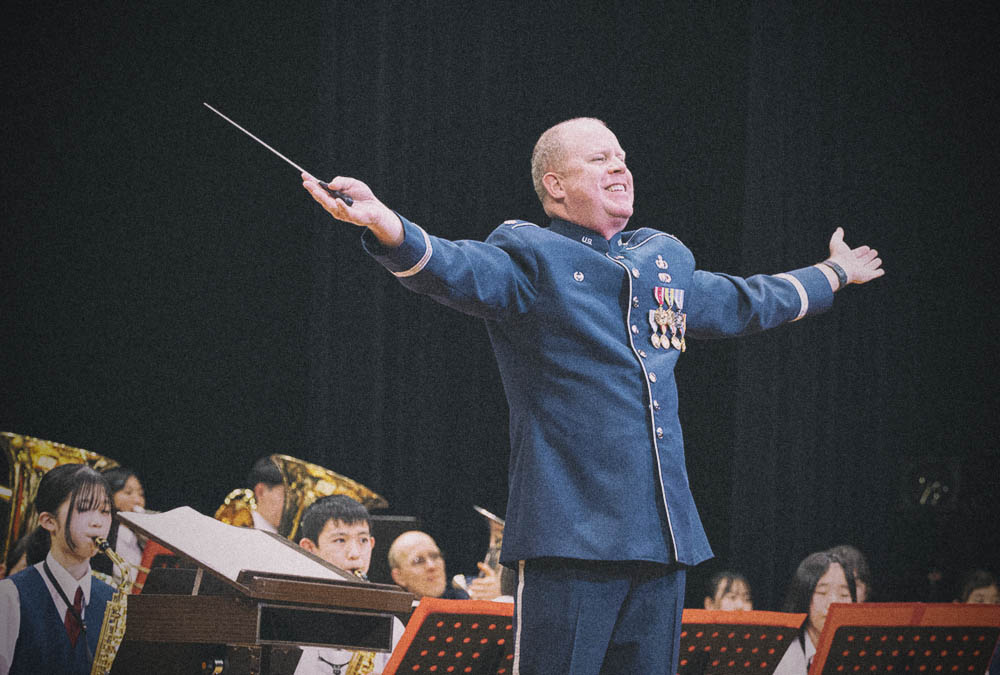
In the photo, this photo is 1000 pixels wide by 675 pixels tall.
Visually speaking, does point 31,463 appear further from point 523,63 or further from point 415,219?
point 523,63

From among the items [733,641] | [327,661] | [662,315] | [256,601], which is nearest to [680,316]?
[662,315]

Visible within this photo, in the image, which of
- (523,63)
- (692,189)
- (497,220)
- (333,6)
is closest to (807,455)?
(692,189)

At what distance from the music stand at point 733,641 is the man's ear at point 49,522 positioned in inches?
85.2

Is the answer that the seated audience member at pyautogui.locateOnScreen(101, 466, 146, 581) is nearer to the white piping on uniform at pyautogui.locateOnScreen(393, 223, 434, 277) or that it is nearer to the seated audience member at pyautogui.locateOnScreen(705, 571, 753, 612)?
the seated audience member at pyautogui.locateOnScreen(705, 571, 753, 612)

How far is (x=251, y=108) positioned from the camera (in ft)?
20.6

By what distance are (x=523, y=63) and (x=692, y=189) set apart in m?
1.18

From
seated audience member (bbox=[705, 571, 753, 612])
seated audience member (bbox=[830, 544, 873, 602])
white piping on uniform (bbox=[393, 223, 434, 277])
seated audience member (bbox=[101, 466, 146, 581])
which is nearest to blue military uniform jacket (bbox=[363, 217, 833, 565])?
white piping on uniform (bbox=[393, 223, 434, 277])

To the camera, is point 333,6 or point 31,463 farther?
point 333,6

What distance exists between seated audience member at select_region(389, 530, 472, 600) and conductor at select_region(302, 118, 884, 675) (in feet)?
10.5

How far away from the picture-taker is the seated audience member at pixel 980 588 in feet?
17.7

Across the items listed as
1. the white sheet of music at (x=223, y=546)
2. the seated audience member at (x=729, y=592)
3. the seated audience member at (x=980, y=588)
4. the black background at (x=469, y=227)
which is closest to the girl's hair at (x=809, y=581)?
the seated audience member at (x=729, y=592)

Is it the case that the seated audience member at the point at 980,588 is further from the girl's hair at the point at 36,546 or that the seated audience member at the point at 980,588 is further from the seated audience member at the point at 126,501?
the girl's hair at the point at 36,546

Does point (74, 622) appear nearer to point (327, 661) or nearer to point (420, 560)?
point (327, 661)

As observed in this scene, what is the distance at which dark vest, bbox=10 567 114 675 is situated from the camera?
139 inches
